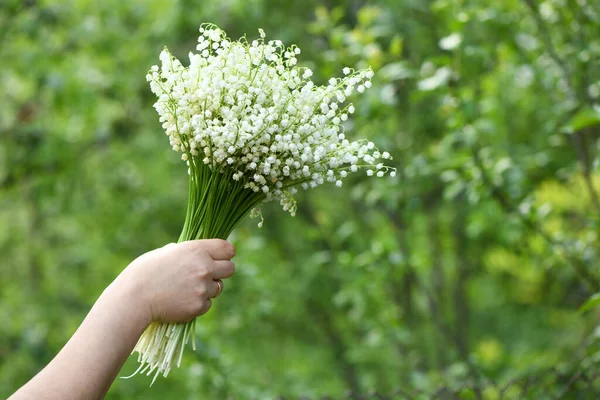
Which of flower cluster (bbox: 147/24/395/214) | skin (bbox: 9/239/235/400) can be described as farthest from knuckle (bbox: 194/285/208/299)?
flower cluster (bbox: 147/24/395/214)

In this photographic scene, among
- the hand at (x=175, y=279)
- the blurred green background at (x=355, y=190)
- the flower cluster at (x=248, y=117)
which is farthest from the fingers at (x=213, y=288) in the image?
the blurred green background at (x=355, y=190)

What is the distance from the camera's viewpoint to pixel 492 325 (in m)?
8.31

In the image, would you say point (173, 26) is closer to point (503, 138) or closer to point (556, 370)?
point (503, 138)

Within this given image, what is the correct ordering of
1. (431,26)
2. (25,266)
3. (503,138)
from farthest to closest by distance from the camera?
(25,266) < (431,26) < (503,138)

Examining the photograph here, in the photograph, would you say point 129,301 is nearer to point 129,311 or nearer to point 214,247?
point 129,311

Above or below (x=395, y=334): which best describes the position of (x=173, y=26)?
above

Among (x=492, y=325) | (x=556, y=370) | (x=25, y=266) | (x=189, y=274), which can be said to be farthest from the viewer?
(x=492, y=325)

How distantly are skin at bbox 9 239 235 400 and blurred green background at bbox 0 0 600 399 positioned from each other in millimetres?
1371

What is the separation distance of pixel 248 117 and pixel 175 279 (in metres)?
0.42

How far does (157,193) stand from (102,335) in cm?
435

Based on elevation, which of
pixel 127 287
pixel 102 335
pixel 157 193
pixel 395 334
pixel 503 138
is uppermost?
pixel 157 193

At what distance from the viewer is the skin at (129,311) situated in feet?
4.59

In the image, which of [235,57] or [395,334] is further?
[395,334]

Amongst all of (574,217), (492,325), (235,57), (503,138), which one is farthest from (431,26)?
(492,325)
